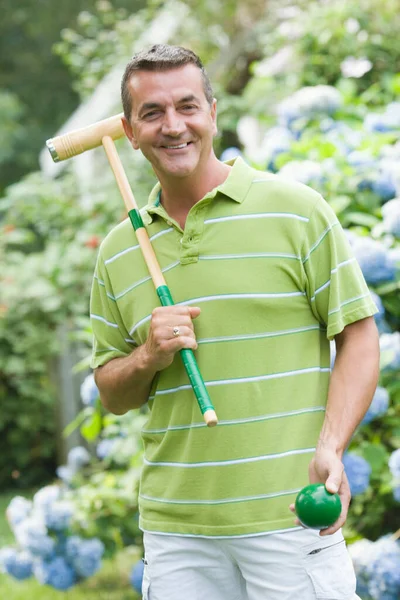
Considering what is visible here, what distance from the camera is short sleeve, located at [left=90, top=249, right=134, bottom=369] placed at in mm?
2211

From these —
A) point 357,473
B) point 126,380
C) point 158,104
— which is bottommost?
point 357,473

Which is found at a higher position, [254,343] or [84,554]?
[254,343]

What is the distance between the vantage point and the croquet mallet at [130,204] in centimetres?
191

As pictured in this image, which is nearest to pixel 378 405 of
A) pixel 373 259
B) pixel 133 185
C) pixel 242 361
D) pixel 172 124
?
pixel 373 259

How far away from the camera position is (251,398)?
1.96m

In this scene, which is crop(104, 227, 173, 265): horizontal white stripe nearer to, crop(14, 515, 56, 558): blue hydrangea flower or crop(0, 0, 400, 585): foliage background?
crop(0, 0, 400, 585): foliage background

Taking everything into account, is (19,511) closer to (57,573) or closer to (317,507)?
(57,573)

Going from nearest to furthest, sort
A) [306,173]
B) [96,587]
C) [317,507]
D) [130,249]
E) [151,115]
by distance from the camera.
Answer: [317,507], [151,115], [130,249], [306,173], [96,587]

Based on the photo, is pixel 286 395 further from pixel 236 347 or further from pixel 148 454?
pixel 148 454

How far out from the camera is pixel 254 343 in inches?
77.4

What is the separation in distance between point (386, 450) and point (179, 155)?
148 cm

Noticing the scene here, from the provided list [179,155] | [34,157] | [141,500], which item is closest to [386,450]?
[141,500]

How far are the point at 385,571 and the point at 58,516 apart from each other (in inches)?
51.7

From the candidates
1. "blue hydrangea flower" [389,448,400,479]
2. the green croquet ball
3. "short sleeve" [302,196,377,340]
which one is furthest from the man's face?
"blue hydrangea flower" [389,448,400,479]
